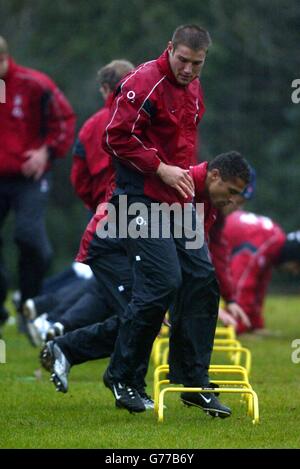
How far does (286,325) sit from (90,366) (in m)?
4.30

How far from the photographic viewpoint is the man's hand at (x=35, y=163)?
9.85m

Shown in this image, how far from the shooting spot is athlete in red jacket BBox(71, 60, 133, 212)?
317 inches

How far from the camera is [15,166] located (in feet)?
32.4

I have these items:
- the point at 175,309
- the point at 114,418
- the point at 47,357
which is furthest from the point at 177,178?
the point at 47,357

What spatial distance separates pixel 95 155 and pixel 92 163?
0.06 metres

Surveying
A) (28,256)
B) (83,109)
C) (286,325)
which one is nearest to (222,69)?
(83,109)

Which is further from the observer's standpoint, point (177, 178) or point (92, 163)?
point (92, 163)

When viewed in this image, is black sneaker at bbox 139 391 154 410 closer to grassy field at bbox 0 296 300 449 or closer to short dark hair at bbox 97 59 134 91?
grassy field at bbox 0 296 300 449

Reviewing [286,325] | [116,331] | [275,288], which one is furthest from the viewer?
[275,288]

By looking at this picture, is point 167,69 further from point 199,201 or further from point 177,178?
point 199,201

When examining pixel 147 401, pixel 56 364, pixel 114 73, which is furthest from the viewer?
pixel 114 73

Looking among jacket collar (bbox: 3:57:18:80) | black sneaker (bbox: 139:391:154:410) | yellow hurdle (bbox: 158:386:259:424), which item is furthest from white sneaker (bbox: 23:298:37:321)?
yellow hurdle (bbox: 158:386:259:424)

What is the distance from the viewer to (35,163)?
388 inches

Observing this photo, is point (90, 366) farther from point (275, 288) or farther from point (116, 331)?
point (275, 288)
